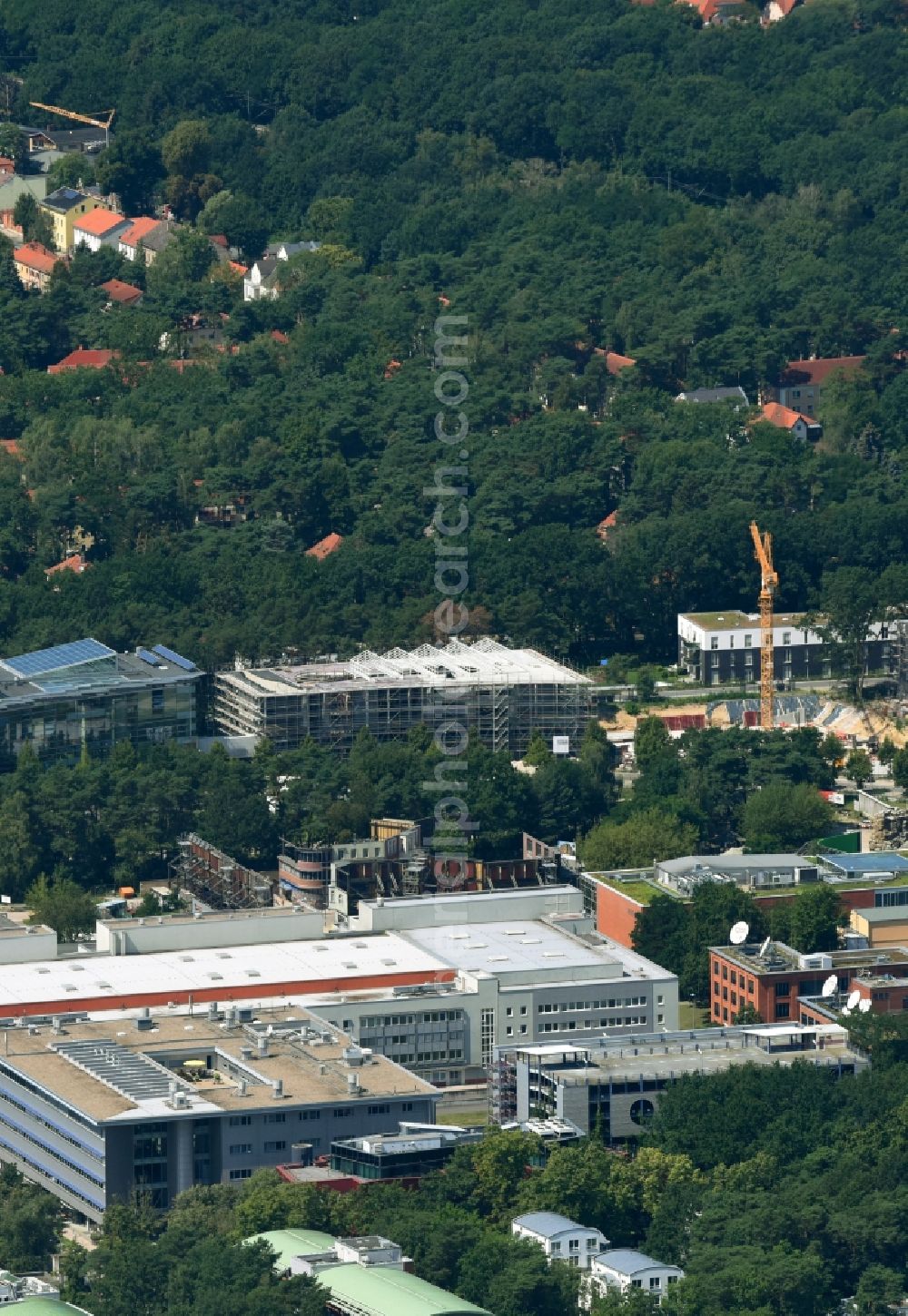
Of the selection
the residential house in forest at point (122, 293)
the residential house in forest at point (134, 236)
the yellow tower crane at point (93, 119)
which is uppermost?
the yellow tower crane at point (93, 119)

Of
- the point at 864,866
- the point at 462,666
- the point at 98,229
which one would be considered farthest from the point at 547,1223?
the point at 98,229

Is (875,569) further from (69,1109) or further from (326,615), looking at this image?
(69,1109)

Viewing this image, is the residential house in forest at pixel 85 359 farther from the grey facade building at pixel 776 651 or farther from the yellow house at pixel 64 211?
the grey facade building at pixel 776 651

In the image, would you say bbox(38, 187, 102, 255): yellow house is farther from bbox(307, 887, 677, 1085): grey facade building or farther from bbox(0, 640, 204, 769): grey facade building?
bbox(307, 887, 677, 1085): grey facade building

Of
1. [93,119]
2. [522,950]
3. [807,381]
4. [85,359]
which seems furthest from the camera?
[93,119]

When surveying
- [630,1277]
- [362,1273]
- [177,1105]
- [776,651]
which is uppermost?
[776,651]

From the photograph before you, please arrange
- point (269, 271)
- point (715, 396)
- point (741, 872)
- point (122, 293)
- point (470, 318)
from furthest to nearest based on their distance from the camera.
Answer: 1. point (269, 271)
2. point (122, 293)
3. point (470, 318)
4. point (715, 396)
5. point (741, 872)

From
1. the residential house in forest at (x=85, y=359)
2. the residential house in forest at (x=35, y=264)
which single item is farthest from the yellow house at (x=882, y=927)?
the residential house in forest at (x=35, y=264)

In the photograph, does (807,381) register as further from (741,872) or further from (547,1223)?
(547,1223)
